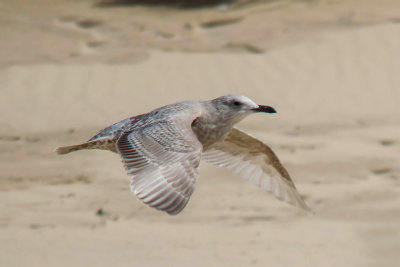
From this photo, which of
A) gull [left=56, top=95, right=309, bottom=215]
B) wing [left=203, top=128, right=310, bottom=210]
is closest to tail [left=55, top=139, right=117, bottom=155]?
gull [left=56, top=95, right=309, bottom=215]

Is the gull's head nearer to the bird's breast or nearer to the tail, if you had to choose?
the bird's breast

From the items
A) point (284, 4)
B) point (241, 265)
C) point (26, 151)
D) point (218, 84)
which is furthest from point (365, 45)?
point (241, 265)

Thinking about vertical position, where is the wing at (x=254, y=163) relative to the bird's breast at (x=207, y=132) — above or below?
below

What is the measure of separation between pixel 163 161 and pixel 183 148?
143 mm

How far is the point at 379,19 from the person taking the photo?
44.5ft

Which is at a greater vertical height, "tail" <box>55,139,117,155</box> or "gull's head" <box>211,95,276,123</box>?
"gull's head" <box>211,95,276,123</box>

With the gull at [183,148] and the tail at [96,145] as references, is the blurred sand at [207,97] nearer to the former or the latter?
the gull at [183,148]

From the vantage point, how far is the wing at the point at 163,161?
4320 millimetres

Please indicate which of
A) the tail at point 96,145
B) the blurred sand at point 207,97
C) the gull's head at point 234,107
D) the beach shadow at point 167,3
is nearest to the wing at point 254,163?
the gull's head at point 234,107

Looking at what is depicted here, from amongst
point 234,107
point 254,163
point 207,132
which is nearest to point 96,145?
point 207,132

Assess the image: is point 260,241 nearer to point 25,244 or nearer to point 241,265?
point 241,265

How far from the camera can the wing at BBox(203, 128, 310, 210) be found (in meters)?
6.07

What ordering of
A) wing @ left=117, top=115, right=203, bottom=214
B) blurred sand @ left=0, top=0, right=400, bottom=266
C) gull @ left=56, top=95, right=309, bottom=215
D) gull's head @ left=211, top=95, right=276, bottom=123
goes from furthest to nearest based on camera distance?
blurred sand @ left=0, top=0, right=400, bottom=266, gull's head @ left=211, top=95, right=276, bottom=123, gull @ left=56, top=95, right=309, bottom=215, wing @ left=117, top=115, right=203, bottom=214

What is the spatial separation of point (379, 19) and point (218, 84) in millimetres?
2632
